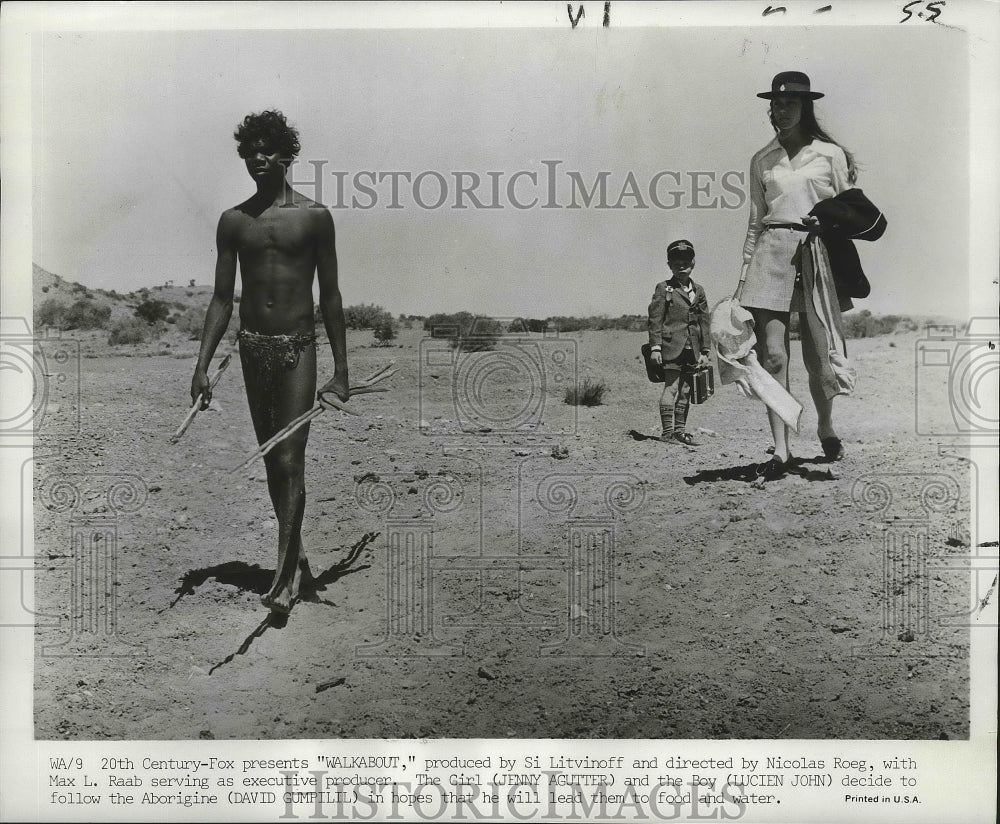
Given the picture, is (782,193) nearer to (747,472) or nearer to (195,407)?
(747,472)

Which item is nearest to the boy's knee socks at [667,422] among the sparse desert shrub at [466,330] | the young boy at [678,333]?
the young boy at [678,333]

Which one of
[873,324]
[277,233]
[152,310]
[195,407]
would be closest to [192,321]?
[152,310]

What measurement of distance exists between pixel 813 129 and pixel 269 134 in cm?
293

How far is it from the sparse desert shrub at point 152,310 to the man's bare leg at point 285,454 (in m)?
0.51

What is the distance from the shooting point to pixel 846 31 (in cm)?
453

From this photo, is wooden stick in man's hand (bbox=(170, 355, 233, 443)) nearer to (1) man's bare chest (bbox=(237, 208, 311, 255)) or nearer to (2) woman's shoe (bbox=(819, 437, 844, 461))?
(1) man's bare chest (bbox=(237, 208, 311, 255))

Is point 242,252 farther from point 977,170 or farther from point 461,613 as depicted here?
point 977,170

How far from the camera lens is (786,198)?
4.54 metres

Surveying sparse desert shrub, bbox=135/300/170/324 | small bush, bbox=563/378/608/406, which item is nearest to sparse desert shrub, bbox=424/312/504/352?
small bush, bbox=563/378/608/406

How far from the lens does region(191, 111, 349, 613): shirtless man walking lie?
14.4 ft

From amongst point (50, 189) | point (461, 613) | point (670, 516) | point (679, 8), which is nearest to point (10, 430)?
point (50, 189)

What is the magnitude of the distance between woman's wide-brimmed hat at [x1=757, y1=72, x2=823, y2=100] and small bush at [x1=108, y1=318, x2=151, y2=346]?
3.55 metres

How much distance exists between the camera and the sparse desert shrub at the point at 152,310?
14.8 ft

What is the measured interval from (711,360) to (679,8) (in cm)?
189
